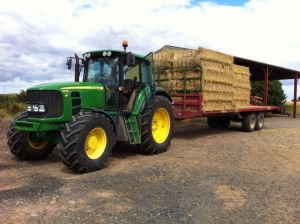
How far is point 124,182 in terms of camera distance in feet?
17.5

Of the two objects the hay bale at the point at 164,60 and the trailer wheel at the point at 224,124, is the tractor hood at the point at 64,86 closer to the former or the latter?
the hay bale at the point at 164,60

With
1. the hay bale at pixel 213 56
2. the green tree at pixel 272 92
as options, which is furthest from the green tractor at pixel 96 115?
the green tree at pixel 272 92

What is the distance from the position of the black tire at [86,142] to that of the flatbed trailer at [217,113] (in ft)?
12.5

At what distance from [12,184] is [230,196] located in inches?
133

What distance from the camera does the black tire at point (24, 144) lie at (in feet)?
21.3

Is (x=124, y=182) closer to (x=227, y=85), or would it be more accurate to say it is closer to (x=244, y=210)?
(x=244, y=210)

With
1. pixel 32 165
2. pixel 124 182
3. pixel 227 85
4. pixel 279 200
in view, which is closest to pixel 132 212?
pixel 124 182

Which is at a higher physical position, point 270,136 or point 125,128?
point 125,128

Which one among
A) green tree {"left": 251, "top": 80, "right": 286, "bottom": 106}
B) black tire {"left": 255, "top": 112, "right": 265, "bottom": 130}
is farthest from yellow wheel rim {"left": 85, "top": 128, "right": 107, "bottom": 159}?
green tree {"left": 251, "top": 80, "right": 286, "bottom": 106}

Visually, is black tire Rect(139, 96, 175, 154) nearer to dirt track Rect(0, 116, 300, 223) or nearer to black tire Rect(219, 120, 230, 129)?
dirt track Rect(0, 116, 300, 223)

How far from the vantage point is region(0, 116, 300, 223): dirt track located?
4.01 metres

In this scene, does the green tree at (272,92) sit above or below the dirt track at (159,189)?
above

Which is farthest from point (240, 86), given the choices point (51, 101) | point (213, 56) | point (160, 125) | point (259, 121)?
point (51, 101)

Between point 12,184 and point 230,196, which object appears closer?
point 230,196
